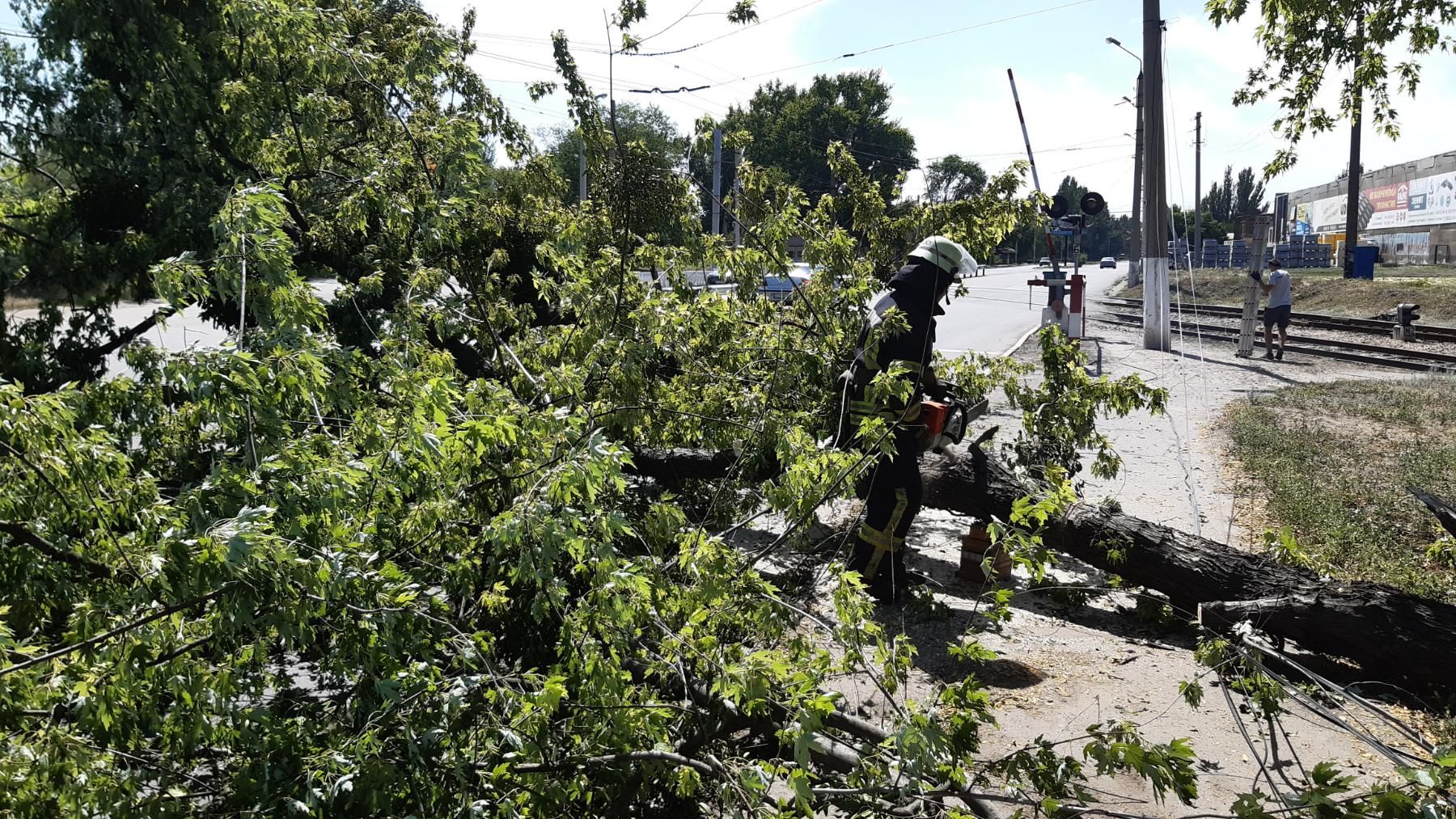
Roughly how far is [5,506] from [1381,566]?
6.59m

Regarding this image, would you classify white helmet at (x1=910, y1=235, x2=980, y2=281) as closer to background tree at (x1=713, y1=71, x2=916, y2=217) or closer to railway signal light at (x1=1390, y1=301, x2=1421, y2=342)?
railway signal light at (x1=1390, y1=301, x2=1421, y2=342)

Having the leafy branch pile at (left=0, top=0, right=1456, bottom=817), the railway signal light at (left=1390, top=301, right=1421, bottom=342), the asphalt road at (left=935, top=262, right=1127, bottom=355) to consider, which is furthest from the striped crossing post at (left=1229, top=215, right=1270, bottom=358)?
the leafy branch pile at (left=0, top=0, right=1456, bottom=817)

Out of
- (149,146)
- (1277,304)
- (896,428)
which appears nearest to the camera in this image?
(896,428)

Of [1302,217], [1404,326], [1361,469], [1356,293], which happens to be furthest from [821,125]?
[1361,469]

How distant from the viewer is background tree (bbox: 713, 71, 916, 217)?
7381 centimetres

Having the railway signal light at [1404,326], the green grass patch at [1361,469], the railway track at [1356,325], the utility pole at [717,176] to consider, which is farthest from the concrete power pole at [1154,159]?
the utility pole at [717,176]

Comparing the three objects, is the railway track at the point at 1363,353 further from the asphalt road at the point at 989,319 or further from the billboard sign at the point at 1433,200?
the billboard sign at the point at 1433,200

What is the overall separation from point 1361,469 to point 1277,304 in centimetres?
921

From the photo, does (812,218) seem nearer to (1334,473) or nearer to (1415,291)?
(1334,473)

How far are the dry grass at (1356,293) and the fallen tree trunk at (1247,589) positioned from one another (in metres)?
14.8

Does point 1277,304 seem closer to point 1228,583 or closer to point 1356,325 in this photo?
point 1356,325

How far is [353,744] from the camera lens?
2.47 meters

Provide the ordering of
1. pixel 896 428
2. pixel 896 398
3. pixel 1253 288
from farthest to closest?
1. pixel 1253 288
2. pixel 896 428
3. pixel 896 398

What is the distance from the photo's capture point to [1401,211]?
1925 inches
